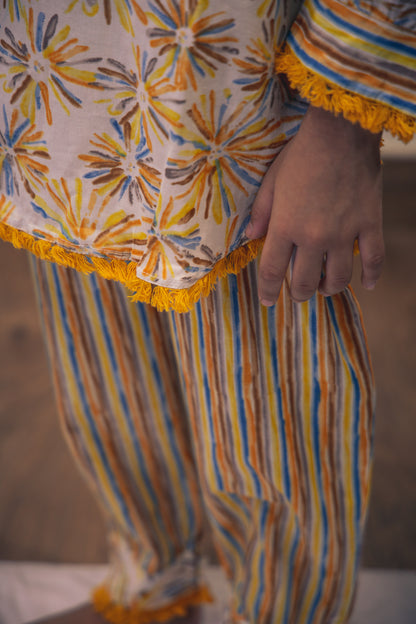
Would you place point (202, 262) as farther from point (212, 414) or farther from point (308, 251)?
point (212, 414)

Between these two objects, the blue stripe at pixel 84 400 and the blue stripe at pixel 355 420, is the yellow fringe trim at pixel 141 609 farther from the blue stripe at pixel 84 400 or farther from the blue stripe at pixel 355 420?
the blue stripe at pixel 355 420

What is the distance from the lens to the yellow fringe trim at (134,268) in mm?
380

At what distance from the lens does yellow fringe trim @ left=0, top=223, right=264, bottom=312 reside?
380 mm

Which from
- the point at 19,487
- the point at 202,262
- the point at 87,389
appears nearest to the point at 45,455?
the point at 19,487

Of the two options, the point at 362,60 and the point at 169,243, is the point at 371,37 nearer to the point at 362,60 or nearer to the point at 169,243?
the point at 362,60

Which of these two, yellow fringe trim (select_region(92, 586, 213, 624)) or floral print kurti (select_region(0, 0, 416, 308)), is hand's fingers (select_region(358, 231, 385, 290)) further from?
yellow fringe trim (select_region(92, 586, 213, 624))

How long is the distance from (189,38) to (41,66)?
0.12m

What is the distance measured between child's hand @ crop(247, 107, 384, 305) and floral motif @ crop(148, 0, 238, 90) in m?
0.07

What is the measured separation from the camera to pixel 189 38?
304mm

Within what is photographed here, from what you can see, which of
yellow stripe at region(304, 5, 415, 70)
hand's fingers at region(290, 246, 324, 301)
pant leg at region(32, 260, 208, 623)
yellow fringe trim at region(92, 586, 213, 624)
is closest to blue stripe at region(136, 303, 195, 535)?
pant leg at region(32, 260, 208, 623)

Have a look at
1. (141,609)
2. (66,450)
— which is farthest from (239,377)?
(66,450)

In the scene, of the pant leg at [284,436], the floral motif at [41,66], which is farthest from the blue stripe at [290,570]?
the floral motif at [41,66]

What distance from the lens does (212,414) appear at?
1.64 feet

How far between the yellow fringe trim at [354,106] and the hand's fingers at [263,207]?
0.21ft
